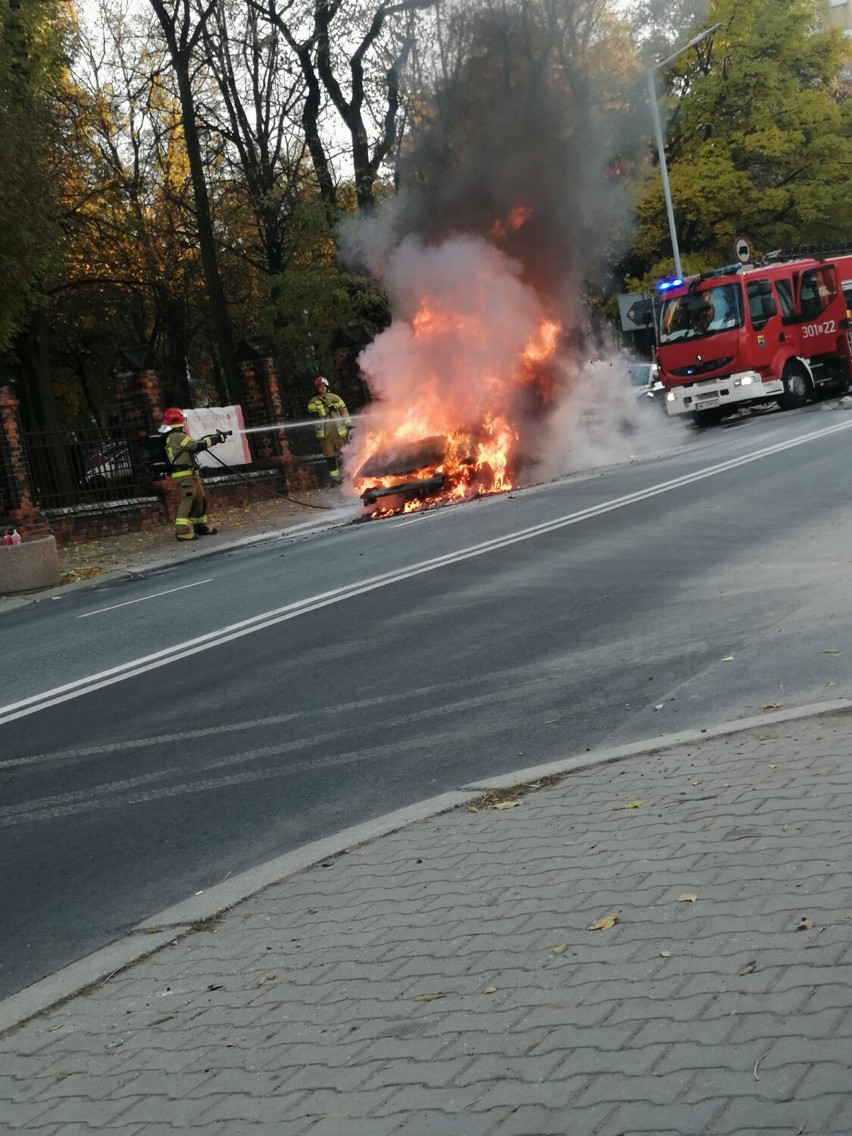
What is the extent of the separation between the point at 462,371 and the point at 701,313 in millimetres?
8649

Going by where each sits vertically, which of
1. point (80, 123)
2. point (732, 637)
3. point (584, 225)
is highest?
point (80, 123)

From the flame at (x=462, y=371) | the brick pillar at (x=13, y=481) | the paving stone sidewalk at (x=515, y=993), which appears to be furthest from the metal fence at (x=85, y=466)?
the paving stone sidewalk at (x=515, y=993)

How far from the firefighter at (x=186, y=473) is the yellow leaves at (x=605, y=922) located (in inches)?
709

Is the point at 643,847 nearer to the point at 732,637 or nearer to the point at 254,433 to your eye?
the point at 732,637

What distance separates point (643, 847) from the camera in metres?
5.04

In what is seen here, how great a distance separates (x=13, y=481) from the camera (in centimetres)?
2302

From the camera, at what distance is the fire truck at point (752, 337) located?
29.7m

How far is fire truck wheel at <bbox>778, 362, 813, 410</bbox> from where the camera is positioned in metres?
30.5

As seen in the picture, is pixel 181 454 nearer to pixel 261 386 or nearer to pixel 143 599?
pixel 143 599

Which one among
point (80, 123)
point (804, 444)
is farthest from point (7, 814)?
point (80, 123)

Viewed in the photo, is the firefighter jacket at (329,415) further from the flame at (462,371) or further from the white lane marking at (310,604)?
the white lane marking at (310,604)

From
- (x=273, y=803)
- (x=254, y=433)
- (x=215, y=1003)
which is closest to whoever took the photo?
(x=215, y=1003)

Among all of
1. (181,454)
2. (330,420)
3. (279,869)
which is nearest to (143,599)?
(181,454)

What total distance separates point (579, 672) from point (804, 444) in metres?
13.4
